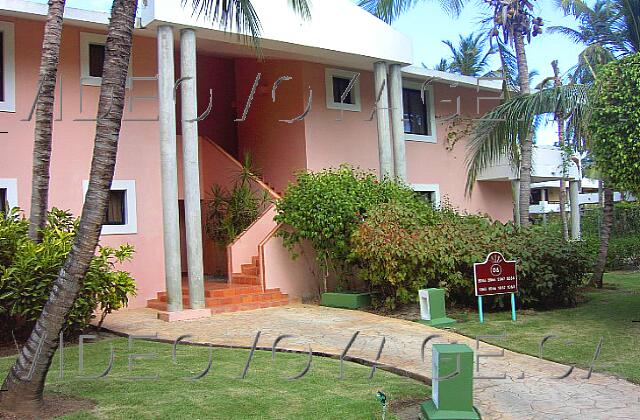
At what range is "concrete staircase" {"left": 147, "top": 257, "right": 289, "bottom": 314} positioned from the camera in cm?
1216

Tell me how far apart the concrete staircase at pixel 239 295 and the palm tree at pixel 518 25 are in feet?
19.7

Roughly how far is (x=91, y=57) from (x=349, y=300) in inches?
272

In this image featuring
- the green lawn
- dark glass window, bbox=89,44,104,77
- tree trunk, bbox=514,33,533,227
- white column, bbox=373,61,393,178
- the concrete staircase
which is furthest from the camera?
tree trunk, bbox=514,33,533,227

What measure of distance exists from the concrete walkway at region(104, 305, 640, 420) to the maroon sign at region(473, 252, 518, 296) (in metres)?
1.26

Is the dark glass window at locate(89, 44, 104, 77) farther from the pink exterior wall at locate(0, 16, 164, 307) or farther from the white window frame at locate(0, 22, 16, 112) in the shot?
the white window frame at locate(0, 22, 16, 112)

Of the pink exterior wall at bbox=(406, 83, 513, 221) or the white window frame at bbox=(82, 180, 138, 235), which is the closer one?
the white window frame at bbox=(82, 180, 138, 235)

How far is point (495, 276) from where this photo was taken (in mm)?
10945

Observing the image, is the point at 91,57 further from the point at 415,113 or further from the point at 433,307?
the point at 415,113

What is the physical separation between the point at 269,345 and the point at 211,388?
2.32m

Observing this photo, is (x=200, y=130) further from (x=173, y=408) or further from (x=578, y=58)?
(x=173, y=408)

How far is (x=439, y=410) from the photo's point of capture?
524 centimetres

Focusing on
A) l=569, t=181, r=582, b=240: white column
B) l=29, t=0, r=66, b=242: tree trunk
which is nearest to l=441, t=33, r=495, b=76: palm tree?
l=569, t=181, r=582, b=240: white column

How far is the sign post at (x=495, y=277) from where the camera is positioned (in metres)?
10.8

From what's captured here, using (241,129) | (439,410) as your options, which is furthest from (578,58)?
(439,410)
